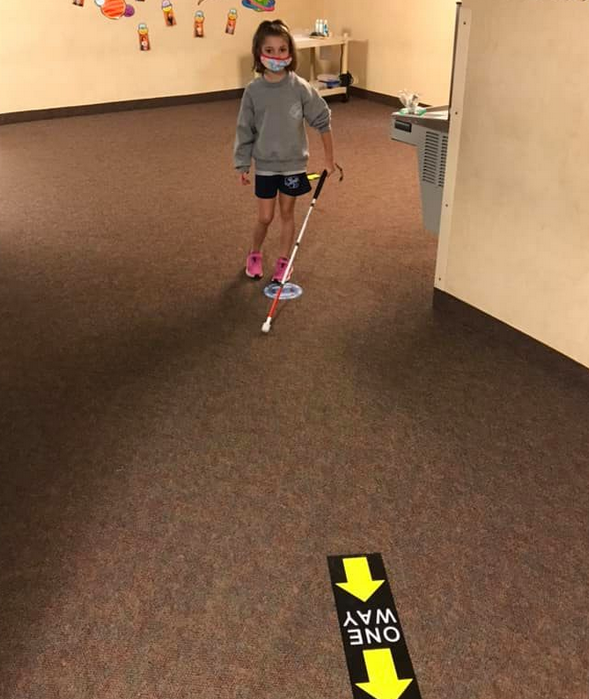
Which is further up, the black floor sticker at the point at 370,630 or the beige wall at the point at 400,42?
the beige wall at the point at 400,42

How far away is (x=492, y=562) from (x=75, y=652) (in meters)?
1.05

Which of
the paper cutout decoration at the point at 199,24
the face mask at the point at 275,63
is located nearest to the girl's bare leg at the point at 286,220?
the face mask at the point at 275,63

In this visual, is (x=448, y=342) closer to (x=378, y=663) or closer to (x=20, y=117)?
(x=378, y=663)

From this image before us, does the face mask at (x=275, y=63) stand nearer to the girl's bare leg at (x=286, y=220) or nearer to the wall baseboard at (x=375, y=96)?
the girl's bare leg at (x=286, y=220)

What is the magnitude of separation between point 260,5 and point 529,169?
215 inches

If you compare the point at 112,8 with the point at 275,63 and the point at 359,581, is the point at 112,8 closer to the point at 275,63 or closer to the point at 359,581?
the point at 275,63

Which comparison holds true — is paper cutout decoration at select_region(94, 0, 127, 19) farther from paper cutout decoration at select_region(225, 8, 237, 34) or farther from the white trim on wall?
the white trim on wall

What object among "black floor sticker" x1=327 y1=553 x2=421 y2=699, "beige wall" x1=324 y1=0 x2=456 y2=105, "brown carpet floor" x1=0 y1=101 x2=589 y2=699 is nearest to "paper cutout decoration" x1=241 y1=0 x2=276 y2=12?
"beige wall" x1=324 y1=0 x2=456 y2=105

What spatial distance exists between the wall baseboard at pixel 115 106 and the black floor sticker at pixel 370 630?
596cm

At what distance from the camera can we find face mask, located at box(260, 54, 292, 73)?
276 centimetres

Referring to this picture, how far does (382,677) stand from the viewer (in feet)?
4.95

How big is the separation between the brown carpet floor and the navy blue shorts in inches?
17.5

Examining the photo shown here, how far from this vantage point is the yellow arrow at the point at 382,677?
1.48m

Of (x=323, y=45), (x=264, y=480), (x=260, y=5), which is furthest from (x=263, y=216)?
(x=260, y=5)
